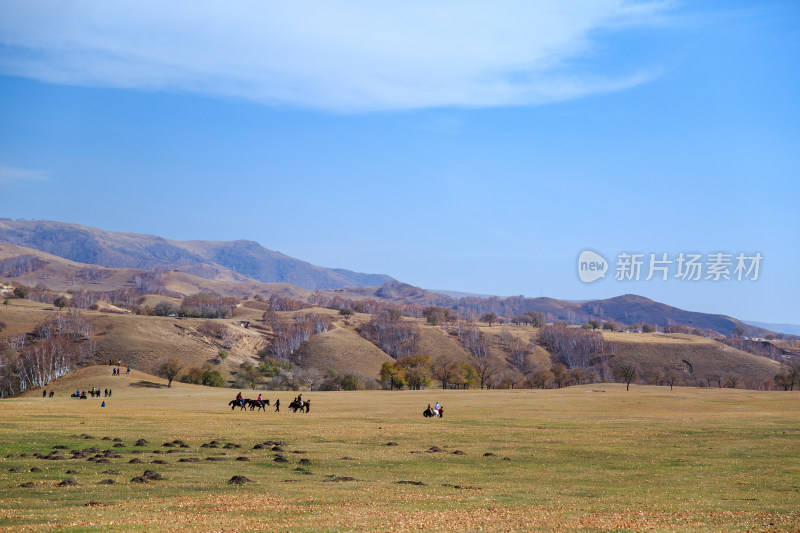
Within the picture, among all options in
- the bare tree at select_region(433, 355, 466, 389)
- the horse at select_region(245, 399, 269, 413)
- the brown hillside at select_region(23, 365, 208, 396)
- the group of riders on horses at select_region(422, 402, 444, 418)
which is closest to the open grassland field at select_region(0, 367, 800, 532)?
the group of riders on horses at select_region(422, 402, 444, 418)

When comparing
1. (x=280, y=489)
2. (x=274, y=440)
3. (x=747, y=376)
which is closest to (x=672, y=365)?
(x=747, y=376)

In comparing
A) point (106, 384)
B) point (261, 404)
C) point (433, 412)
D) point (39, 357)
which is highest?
point (433, 412)

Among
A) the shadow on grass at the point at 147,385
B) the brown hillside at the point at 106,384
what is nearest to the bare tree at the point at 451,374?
the brown hillside at the point at 106,384

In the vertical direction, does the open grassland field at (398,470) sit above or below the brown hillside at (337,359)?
above

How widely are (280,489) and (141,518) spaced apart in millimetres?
7980

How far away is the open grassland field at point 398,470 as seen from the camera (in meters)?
22.0

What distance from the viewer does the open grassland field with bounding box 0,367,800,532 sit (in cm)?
2200

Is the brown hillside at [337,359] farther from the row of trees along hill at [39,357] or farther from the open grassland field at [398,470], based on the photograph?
the open grassland field at [398,470]

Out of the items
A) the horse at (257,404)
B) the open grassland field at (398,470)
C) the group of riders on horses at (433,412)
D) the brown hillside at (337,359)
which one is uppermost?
the open grassland field at (398,470)

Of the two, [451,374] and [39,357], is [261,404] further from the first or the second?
[39,357]

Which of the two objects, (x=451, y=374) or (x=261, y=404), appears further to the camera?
(x=451, y=374)

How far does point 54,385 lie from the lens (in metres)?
107

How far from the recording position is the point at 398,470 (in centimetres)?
3512

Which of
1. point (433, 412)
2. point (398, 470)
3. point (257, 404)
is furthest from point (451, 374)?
point (398, 470)
